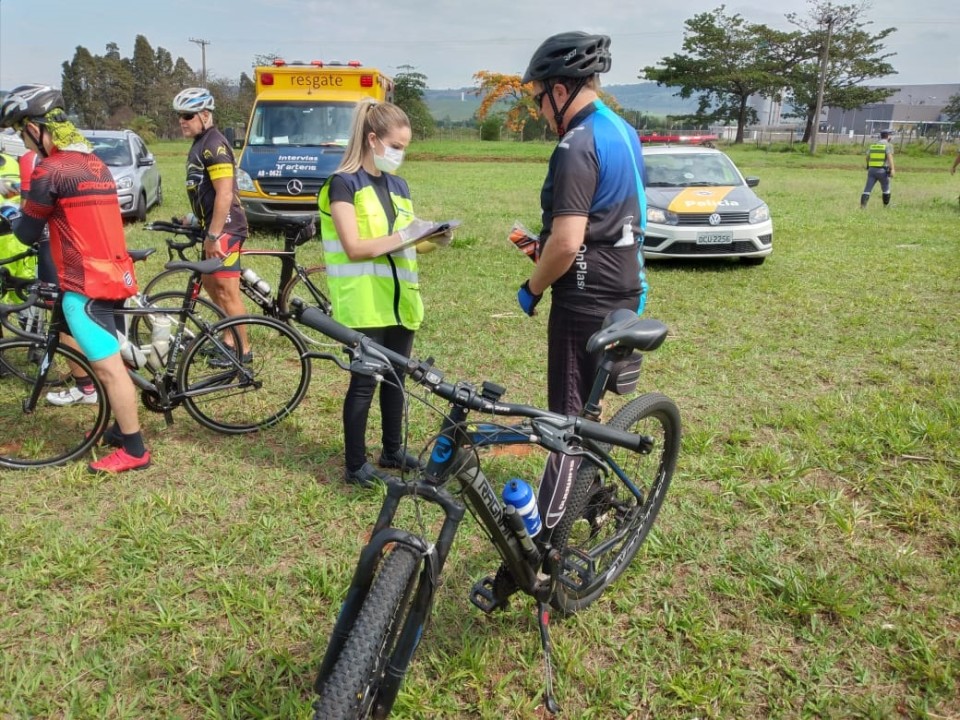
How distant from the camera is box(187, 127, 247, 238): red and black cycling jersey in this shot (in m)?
5.10

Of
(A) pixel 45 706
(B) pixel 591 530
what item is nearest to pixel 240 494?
(A) pixel 45 706

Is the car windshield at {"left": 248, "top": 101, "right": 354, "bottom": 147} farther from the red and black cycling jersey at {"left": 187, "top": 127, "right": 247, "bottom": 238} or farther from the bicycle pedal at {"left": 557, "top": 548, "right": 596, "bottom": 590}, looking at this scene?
the bicycle pedal at {"left": 557, "top": 548, "right": 596, "bottom": 590}

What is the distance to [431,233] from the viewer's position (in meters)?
3.06

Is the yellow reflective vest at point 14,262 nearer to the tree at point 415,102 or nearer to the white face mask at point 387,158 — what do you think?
the white face mask at point 387,158

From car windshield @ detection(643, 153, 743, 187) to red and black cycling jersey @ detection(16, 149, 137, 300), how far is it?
7.56 m

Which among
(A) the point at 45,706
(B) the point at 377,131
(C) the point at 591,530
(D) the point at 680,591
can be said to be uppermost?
(B) the point at 377,131

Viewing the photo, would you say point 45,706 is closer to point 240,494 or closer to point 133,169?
point 240,494

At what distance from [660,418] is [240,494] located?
7.44 feet

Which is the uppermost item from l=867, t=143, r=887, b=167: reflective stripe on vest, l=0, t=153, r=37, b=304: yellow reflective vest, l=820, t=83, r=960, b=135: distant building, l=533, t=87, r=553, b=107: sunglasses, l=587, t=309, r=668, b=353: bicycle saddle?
l=820, t=83, r=960, b=135: distant building

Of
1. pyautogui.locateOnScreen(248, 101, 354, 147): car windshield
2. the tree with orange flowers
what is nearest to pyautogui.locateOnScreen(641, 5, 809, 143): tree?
the tree with orange flowers

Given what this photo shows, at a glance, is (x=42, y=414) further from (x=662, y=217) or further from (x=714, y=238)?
(x=714, y=238)

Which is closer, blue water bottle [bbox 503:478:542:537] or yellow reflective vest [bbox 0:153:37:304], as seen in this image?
blue water bottle [bbox 503:478:542:537]

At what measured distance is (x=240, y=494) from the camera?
3768mm

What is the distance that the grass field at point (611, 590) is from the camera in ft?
8.23
